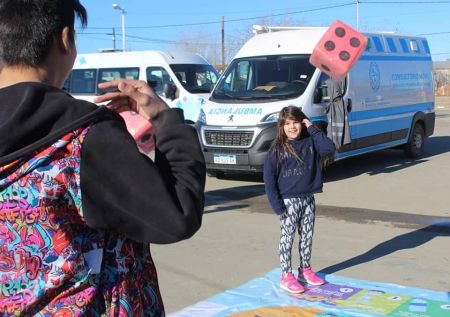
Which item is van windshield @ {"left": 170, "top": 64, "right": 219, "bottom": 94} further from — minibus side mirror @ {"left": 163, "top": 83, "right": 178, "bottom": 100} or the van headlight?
the van headlight

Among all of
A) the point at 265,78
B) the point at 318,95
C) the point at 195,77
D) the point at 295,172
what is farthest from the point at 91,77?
the point at 295,172

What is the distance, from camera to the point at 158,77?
1418 cm

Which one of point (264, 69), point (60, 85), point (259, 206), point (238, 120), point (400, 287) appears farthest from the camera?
point (264, 69)

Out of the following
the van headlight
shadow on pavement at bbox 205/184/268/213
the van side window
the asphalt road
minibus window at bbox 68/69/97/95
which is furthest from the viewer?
minibus window at bbox 68/69/97/95

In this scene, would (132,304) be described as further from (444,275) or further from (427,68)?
(427,68)

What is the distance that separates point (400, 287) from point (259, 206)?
3674 millimetres

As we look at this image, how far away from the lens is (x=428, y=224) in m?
7.04

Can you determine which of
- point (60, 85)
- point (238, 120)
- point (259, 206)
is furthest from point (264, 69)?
point (60, 85)

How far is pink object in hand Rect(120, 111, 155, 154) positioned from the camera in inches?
60.4

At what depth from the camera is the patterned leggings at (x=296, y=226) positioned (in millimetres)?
4789

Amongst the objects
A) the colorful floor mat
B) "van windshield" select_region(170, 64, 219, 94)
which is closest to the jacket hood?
the colorful floor mat

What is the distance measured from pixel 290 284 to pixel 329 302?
37 cm

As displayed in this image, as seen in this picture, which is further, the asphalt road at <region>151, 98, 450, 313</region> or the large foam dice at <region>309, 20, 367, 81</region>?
the large foam dice at <region>309, 20, 367, 81</region>

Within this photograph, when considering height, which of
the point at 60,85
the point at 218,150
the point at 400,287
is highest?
the point at 60,85
